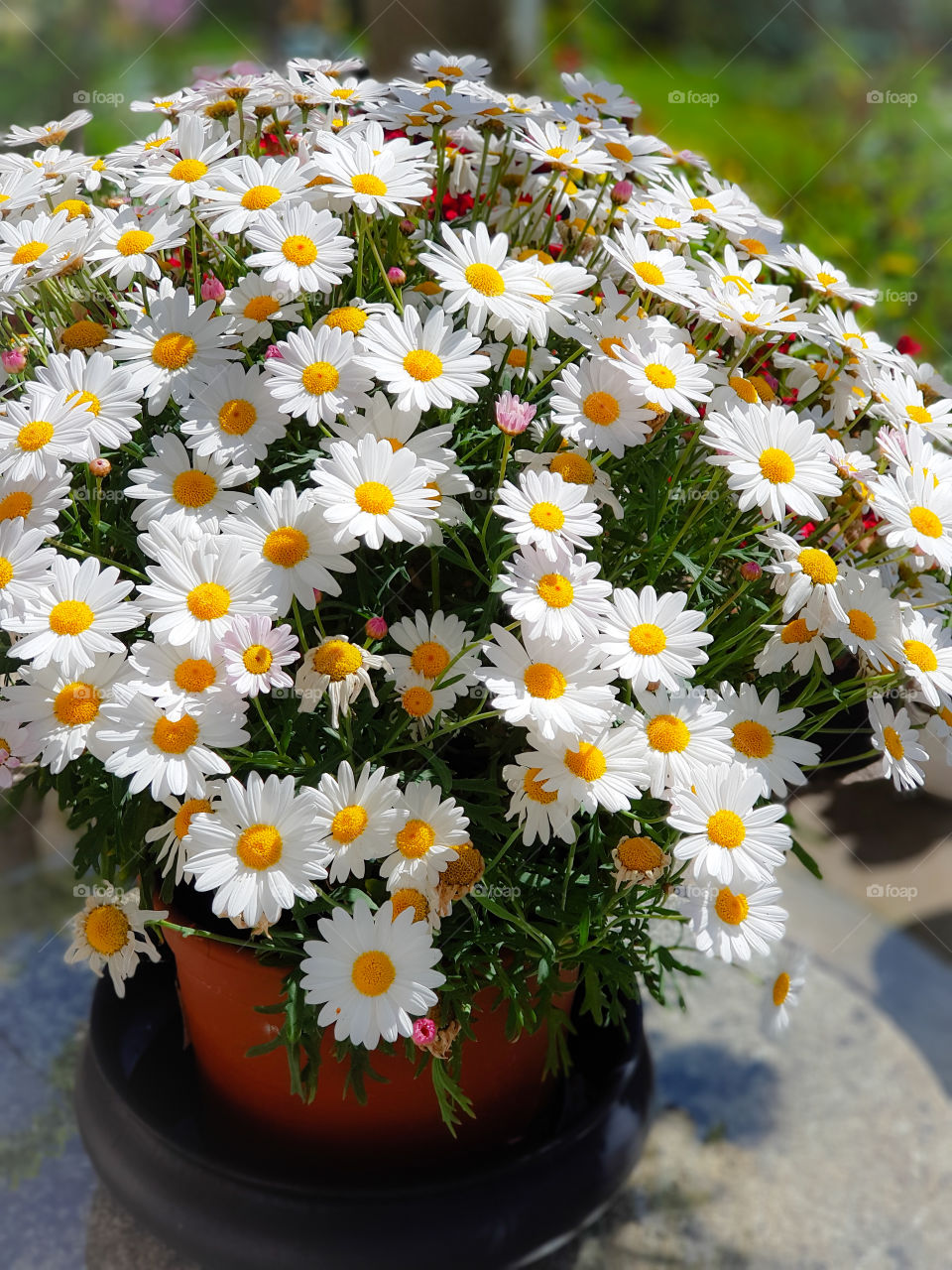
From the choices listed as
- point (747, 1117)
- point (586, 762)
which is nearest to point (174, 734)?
point (586, 762)

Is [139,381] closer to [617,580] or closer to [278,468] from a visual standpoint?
[278,468]

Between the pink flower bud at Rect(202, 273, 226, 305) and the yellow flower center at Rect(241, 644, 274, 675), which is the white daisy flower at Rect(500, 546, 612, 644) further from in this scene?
the pink flower bud at Rect(202, 273, 226, 305)

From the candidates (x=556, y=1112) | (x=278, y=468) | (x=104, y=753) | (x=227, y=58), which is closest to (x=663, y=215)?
(x=278, y=468)

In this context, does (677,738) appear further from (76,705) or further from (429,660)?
(76,705)

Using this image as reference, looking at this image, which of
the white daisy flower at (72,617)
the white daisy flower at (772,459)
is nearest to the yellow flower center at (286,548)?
the white daisy flower at (72,617)

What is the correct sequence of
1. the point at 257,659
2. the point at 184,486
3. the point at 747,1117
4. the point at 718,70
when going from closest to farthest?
the point at 257,659 → the point at 184,486 → the point at 747,1117 → the point at 718,70

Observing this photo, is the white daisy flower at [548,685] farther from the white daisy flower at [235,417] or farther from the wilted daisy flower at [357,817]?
the white daisy flower at [235,417]
